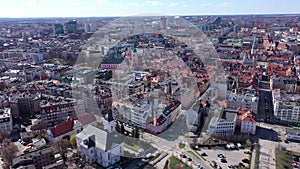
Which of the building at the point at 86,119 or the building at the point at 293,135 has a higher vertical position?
the building at the point at 86,119

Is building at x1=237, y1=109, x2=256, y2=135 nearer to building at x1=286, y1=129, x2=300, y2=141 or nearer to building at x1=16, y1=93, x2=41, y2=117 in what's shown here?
building at x1=286, y1=129, x2=300, y2=141

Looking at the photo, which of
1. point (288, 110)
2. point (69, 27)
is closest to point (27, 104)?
point (288, 110)

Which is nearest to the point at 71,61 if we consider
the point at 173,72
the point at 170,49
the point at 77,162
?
the point at 170,49

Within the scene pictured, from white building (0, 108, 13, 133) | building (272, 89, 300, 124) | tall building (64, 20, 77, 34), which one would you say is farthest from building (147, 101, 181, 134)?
tall building (64, 20, 77, 34)

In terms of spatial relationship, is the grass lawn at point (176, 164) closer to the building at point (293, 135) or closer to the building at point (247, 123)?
the building at point (247, 123)

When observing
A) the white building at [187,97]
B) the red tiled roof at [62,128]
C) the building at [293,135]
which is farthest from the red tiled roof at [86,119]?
the building at [293,135]

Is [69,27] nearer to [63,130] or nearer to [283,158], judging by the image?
[63,130]
